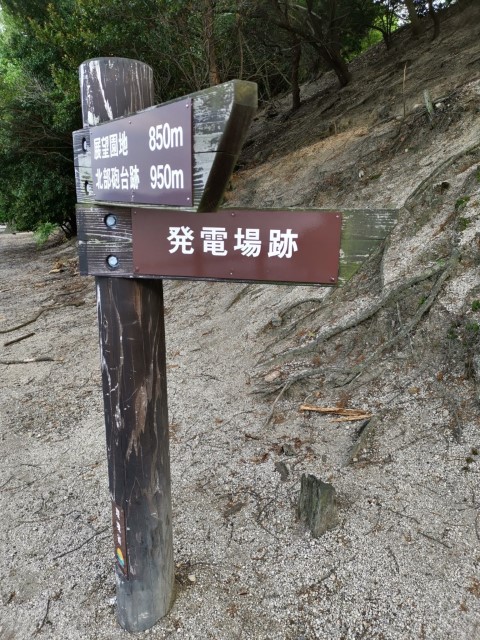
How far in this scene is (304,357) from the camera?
16.7ft

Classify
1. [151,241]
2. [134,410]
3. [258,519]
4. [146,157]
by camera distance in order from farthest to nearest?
[258,519]
[134,410]
[151,241]
[146,157]

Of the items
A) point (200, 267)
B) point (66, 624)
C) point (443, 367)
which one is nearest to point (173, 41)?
point (443, 367)

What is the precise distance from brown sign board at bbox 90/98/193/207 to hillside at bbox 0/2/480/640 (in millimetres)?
2275

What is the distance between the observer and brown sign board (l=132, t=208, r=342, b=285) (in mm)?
1836

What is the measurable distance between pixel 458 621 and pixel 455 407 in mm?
1647

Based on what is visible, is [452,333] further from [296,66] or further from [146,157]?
[296,66]

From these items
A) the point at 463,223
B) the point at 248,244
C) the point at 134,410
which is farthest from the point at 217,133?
the point at 463,223

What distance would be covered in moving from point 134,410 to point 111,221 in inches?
35.7

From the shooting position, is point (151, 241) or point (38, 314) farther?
point (38, 314)

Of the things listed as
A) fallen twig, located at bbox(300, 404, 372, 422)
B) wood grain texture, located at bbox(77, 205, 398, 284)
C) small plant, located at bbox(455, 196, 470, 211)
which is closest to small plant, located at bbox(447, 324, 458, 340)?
fallen twig, located at bbox(300, 404, 372, 422)

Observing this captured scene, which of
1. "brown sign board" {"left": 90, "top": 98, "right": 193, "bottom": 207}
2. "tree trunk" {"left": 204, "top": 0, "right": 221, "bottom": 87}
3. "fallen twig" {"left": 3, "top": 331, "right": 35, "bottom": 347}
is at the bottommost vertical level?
"fallen twig" {"left": 3, "top": 331, "right": 35, "bottom": 347}

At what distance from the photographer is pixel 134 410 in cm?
236

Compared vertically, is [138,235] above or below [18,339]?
above

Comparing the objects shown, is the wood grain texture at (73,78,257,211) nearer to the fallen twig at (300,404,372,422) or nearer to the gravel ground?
the gravel ground
